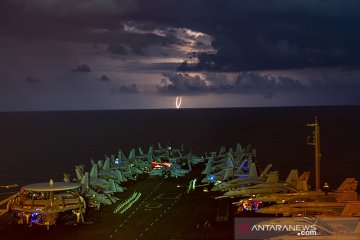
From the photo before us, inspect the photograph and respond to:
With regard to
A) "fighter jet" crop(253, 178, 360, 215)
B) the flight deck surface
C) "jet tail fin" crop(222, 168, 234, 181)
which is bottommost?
the flight deck surface

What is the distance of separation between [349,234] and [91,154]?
165 metres

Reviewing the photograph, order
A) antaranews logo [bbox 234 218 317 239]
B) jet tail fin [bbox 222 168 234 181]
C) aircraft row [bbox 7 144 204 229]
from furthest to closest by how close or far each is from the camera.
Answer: jet tail fin [bbox 222 168 234 181] → aircraft row [bbox 7 144 204 229] → antaranews logo [bbox 234 218 317 239]

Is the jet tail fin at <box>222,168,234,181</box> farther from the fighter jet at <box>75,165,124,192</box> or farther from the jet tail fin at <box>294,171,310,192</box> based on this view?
the fighter jet at <box>75,165,124,192</box>

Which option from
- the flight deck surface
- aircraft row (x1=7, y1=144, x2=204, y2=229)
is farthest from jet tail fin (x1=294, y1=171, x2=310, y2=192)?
aircraft row (x1=7, y1=144, x2=204, y2=229)

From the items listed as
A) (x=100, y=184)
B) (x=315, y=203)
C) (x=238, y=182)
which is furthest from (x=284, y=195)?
(x=100, y=184)

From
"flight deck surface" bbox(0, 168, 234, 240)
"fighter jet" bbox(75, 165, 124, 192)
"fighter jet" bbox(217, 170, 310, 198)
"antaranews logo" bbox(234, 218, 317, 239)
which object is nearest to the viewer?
"antaranews logo" bbox(234, 218, 317, 239)

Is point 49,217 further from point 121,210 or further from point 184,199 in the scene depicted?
point 184,199

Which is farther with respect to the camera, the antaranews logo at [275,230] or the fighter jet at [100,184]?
the fighter jet at [100,184]

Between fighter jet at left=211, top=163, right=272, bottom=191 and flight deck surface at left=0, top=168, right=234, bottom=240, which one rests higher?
fighter jet at left=211, top=163, right=272, bottom=191

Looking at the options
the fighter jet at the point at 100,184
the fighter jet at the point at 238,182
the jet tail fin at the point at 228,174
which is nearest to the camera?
the fighter jet at the point at 100,184

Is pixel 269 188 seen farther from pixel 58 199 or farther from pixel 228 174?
pixel 58 199

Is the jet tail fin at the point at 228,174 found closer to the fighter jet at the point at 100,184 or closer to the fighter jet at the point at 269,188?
the fighter jet at the point at 269,188

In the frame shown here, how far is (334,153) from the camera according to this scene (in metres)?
183

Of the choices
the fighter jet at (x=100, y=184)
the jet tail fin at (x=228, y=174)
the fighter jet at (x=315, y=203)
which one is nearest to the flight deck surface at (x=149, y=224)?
the fighter jet at (x=100, y=184)
